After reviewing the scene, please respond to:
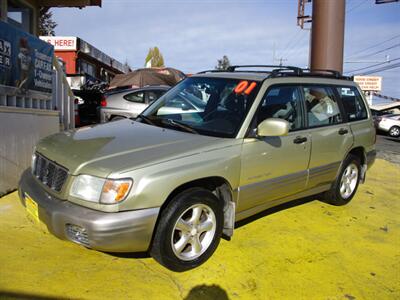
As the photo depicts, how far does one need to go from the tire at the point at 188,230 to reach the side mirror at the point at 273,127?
79 cm

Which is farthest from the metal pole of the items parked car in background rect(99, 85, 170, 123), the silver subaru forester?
parked car in background rect(99, 85, 170, 123)

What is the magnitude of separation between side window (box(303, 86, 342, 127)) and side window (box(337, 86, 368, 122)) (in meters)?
0.24

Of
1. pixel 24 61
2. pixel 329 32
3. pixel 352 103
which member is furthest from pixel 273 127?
pixel 329 32

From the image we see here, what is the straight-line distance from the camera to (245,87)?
4078mm

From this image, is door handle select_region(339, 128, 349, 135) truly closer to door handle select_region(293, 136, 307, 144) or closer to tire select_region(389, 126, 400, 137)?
door handle select_region(293, 136, 307, 144)

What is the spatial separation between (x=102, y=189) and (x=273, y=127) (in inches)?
65.4

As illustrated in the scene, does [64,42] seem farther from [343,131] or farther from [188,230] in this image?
[188,230]

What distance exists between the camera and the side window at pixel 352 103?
524cm

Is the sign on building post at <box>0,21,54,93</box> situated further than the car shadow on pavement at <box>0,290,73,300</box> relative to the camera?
Yes

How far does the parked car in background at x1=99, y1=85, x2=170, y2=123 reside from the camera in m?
9.79

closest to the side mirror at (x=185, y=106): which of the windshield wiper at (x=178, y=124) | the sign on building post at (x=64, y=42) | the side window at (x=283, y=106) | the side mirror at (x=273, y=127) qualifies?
the windshield wiper at (x=178, y=124)

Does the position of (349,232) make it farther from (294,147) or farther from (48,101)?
(48,101)

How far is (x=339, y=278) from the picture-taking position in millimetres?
3389

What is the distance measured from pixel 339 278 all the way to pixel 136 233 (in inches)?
71.9
